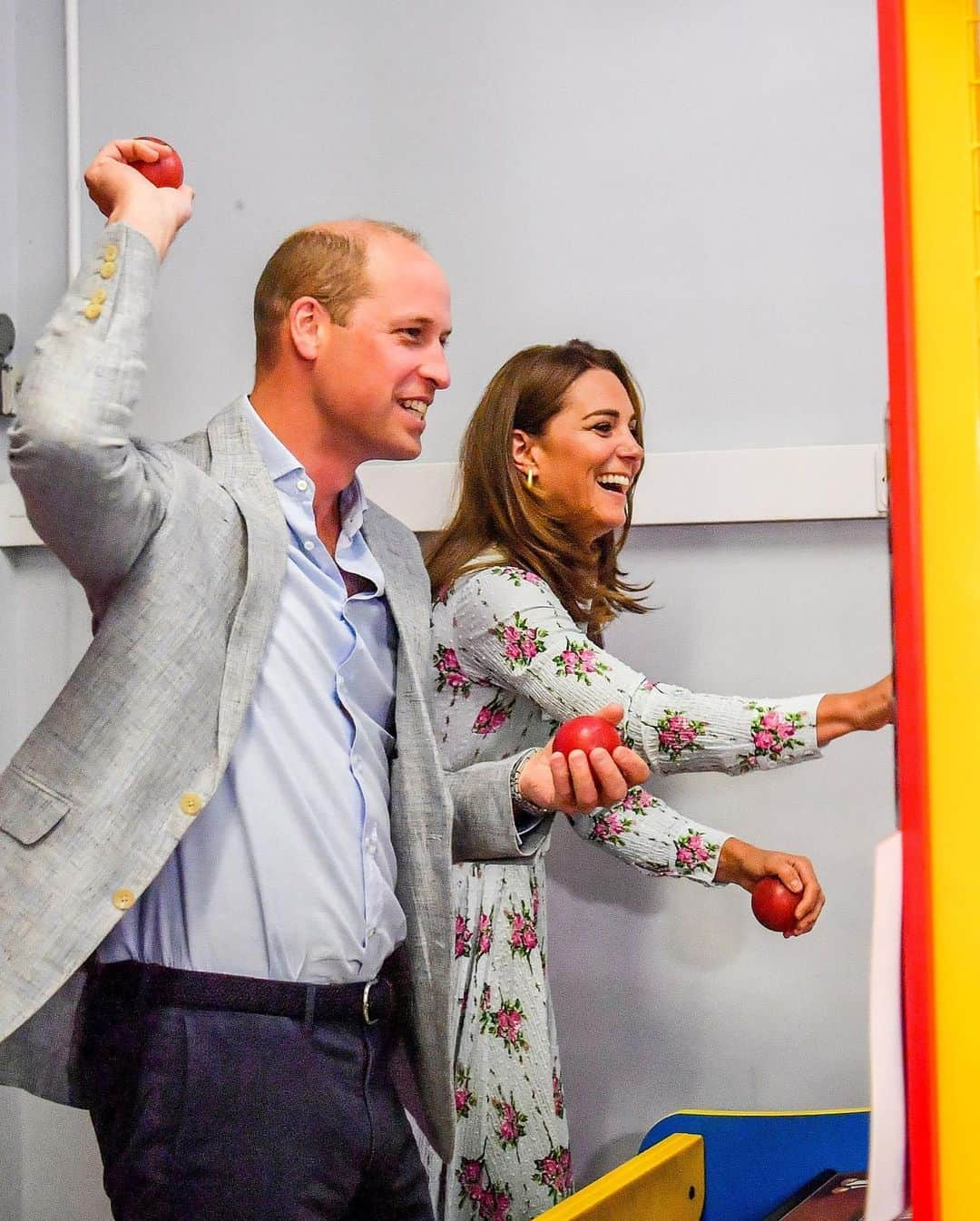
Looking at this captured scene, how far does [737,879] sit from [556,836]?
21.7 inches

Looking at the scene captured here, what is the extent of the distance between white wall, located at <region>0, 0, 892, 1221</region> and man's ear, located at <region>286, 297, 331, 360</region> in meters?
0.85

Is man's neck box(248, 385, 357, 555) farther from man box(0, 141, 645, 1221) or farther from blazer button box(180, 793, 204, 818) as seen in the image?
blazer button box(180, 793, 204, 818)

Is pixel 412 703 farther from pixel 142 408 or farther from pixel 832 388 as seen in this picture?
pixel 142 408

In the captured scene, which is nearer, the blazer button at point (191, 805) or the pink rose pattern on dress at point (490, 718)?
the blazer button at point (191, 805)

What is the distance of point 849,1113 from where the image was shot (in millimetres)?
1922

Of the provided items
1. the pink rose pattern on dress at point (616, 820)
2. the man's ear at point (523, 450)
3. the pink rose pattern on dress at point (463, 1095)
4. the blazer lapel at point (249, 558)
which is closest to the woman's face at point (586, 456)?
the man's ear at point (523, 450)

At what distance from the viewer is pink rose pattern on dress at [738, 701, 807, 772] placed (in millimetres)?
1775

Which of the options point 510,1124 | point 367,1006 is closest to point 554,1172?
point 510,1124

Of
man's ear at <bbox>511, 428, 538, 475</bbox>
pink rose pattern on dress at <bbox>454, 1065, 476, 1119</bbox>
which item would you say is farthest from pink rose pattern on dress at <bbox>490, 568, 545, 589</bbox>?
pink rose pattern on dress at <bbox>454, 1065, 476, 1119</bbox>

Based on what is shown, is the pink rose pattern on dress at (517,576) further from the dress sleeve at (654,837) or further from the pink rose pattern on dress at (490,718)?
the dress sleeve at (654,837)

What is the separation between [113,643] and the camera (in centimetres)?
129

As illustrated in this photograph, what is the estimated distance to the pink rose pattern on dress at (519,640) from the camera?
6.12 feet

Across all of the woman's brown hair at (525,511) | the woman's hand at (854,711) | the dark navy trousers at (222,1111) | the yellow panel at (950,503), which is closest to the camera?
the yellow panel at (950,503)

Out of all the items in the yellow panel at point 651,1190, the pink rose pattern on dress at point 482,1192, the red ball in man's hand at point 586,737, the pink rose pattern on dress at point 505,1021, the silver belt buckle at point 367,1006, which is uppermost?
the red ball in man's hand at point 586,737
